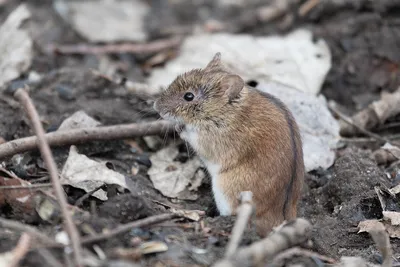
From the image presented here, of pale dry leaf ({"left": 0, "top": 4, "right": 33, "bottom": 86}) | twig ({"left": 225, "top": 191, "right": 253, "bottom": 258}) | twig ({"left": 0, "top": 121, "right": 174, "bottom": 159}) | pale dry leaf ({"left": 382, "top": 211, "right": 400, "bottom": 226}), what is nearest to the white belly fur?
twig ({"left": 0, "top": 121, "right": 174, "bottom": 159})

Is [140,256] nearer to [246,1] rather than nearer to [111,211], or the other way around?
[111,211]

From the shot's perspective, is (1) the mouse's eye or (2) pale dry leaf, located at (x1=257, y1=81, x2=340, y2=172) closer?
(1) the mouse's eye

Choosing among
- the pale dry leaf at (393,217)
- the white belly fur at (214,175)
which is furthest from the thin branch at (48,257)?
the pale dry leaf at (393,217)

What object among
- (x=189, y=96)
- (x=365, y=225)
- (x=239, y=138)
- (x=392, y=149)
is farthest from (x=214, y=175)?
(x=392, y=149)

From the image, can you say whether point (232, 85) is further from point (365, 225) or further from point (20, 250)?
point (20, 250)

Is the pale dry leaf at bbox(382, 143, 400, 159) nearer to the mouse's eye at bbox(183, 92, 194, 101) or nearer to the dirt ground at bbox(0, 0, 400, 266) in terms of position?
the dirt ground at bbox(0, 0, 400, 266)

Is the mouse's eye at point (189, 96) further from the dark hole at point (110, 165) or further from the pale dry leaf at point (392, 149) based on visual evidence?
the pale dry leaf at point (392, 149)

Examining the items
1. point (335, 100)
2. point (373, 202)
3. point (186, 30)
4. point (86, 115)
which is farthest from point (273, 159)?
point (186, 30)
